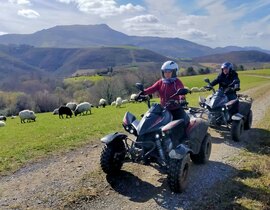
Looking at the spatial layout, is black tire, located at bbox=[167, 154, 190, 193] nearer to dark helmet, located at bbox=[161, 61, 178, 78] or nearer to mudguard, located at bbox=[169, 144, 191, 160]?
mudguard, located at bbox=[169, 144, 191, 160]

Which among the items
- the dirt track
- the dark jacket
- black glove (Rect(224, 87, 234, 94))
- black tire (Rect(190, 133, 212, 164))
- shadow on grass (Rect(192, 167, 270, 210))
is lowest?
the dirt track

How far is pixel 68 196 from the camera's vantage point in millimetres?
8047

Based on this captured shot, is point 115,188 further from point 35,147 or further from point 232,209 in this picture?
point 35,147

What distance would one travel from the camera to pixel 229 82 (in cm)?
1514

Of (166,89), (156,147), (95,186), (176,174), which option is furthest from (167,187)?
(166,89)

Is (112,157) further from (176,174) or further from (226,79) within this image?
(226,79)

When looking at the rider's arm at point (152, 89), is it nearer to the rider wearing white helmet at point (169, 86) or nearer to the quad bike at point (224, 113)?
the rider wearing white helmet at point (169, 86)

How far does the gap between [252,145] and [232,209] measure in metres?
6.24

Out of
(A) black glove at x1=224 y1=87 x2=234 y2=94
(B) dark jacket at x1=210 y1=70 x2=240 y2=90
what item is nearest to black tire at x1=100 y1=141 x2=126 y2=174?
(A) black glove at x1=224 y1=87 x2=234 y2=94

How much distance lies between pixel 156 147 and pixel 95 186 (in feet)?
6.15

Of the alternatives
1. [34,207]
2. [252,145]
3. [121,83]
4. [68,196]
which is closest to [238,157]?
[252,145]

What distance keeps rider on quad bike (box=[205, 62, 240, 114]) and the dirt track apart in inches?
159

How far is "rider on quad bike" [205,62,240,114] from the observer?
1465 cm

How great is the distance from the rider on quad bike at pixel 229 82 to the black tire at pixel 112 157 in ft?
23.6
